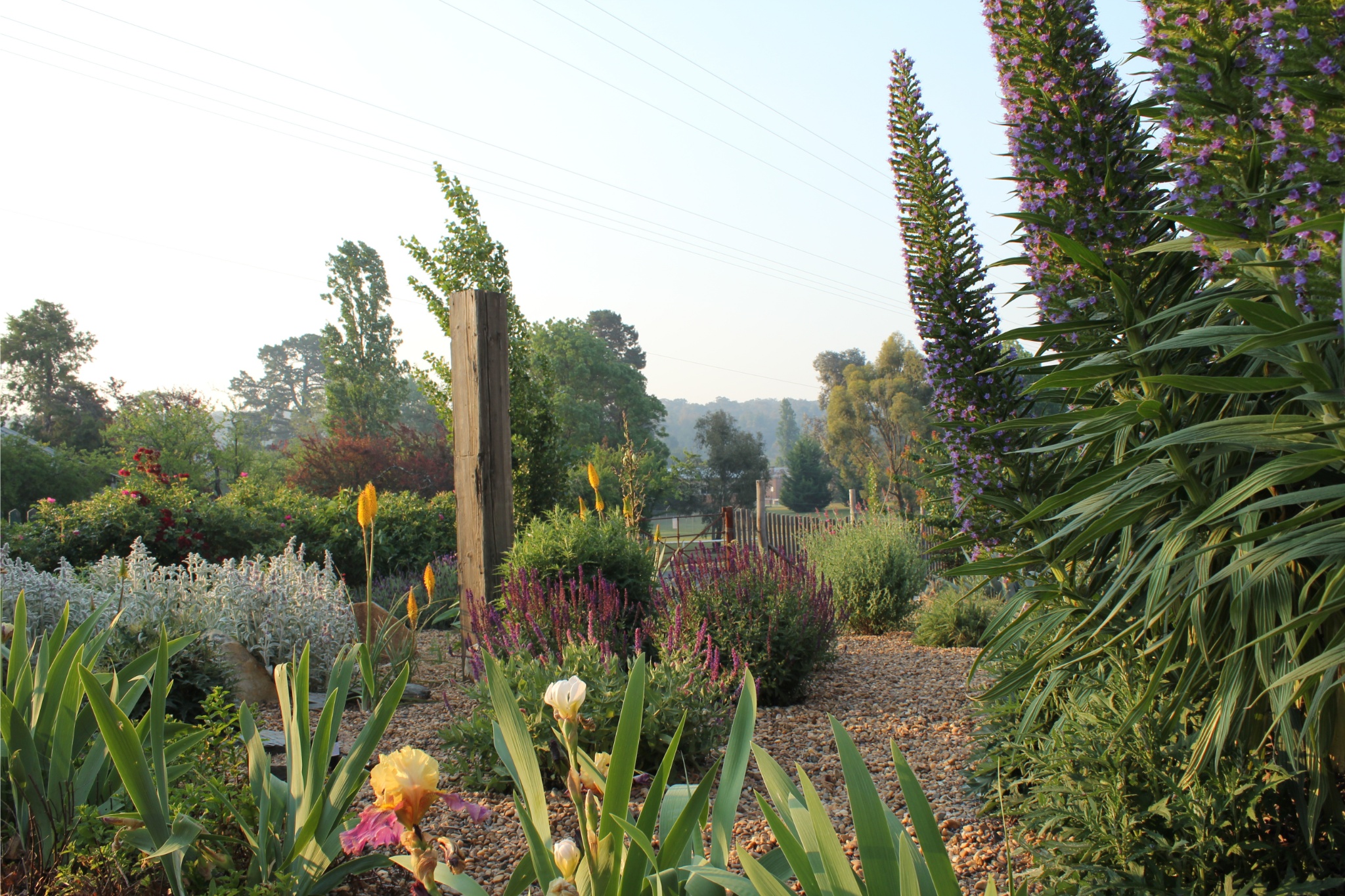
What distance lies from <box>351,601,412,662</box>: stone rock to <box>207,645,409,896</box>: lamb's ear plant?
101 inches

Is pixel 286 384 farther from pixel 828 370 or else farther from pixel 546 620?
pixel 546 620

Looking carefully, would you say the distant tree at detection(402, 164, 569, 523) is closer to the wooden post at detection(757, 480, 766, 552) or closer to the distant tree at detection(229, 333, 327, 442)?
the wooden post at detection(757, 480, 766, 552)

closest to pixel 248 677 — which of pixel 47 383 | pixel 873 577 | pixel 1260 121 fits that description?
pixel 1260 121

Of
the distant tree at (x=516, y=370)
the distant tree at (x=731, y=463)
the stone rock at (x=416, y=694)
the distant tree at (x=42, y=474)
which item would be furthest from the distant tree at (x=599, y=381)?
the stone rock at (x=416, y=694)

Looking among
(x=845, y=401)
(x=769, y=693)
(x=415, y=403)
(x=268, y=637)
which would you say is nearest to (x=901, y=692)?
(x=769, y=693)

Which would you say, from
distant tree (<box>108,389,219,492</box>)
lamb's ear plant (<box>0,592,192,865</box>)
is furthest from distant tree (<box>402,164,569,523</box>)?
distant tree (<box>108,389,219,492</box>)

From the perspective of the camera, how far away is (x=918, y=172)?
247cm

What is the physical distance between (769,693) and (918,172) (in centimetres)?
276

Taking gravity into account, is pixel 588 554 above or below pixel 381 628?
above

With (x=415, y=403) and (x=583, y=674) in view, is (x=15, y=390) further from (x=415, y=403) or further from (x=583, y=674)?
(x=415, y=403)

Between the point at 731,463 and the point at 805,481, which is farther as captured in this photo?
the point at 805,481

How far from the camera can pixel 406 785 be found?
3.03 feet

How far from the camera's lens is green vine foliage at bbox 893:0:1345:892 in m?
1.45

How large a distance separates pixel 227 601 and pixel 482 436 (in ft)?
5.78
